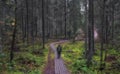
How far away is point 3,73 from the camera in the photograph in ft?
69.5

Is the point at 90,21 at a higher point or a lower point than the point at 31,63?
higher

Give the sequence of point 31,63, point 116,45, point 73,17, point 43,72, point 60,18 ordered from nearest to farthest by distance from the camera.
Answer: point 43,72, point 31,63, point 116,45, point 73,17, point 60,18

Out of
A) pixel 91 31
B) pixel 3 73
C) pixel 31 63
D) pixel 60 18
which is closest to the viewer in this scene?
pixel 3 73

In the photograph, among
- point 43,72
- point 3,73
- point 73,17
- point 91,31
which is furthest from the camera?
point 73,17

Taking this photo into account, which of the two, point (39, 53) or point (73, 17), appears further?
point (73, 17)

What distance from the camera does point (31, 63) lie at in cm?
2891

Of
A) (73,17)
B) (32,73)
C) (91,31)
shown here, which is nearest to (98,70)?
(91,31)

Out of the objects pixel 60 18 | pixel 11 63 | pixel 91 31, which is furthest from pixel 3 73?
pixel 60 18

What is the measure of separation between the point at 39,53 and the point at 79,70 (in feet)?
51.1

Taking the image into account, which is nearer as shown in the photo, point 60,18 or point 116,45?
point 116,45

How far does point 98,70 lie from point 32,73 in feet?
21.6

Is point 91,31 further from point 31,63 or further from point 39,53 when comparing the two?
point 39,53

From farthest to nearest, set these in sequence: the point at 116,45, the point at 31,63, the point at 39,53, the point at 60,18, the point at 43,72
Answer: the point at 60,18, the point at 116,45, the point at 39,53, the point at 31,63, the point at 43,72

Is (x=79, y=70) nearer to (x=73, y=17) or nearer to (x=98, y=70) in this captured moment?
(x=98, y=70)
